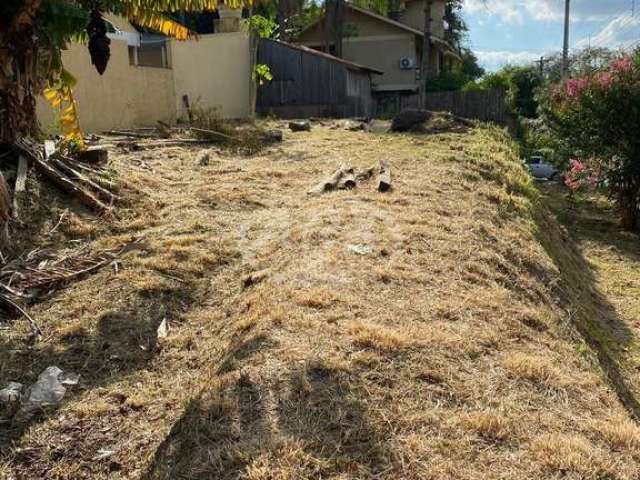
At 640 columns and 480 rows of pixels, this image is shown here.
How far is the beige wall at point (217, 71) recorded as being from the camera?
17.3 m

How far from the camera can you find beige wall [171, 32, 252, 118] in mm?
17312

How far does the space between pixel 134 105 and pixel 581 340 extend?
1174cm

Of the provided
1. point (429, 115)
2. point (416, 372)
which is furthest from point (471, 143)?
point (416, 372)

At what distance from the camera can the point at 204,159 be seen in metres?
9.88

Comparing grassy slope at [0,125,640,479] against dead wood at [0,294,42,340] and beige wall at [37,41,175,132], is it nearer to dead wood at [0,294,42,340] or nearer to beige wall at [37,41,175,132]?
dead wood at [0,294,42,340]

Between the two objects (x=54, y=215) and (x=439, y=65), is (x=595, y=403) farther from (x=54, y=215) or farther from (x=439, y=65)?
(x=439, y=65)

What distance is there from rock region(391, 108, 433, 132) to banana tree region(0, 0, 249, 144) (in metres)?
7.20

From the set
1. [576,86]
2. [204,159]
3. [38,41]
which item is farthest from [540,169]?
[38,41]

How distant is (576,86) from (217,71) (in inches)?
410

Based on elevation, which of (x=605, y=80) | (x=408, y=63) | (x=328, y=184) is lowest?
(x=328, y=184)

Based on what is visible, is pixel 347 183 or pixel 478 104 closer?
pixel 347 183

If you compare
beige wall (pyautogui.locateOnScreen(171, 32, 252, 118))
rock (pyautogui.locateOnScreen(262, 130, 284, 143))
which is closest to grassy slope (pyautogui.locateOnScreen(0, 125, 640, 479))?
rock (pyautogui.locateOnScreen(262, 130, 284, 143))

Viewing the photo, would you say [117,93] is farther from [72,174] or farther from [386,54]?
[386,54]

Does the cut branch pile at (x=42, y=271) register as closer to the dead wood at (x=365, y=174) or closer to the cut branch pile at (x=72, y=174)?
the cut branch pile at (x=72, y=174)
